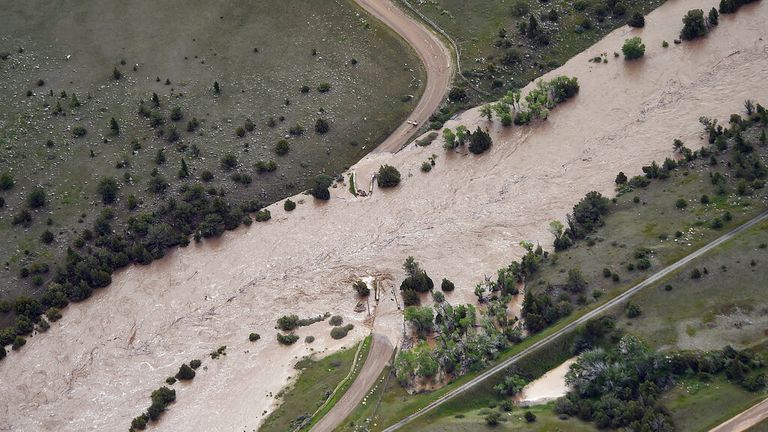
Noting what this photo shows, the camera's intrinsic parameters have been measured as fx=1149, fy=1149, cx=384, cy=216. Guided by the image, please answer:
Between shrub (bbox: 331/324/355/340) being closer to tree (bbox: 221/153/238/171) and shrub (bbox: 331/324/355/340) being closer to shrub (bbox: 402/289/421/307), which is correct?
shrub (bbox: 402/289/421/307)

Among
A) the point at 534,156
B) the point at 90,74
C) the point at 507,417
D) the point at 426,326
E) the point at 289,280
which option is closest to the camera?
the point at 507,417

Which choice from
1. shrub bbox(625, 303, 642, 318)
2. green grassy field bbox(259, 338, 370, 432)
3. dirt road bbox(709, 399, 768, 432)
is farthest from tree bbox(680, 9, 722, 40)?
green grassy field bbox(259, 338, 370, 432)

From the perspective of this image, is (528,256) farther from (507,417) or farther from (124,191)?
(124,191)

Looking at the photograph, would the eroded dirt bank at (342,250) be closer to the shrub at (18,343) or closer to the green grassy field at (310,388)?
the shrub at (18,343)

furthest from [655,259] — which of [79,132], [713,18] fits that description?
[79,132]

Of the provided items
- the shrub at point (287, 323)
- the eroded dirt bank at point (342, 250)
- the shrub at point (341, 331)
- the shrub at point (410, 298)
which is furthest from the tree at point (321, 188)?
the shrub at point (341, 331)

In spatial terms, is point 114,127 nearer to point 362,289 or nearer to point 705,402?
point 362,289

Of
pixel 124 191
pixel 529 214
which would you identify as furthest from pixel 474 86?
pixel 124 191
